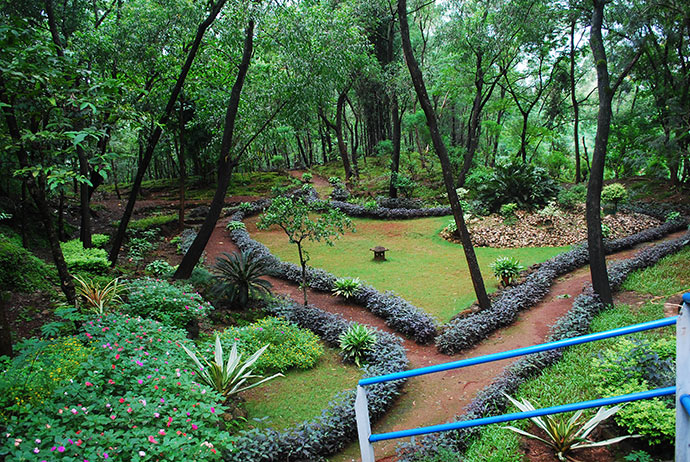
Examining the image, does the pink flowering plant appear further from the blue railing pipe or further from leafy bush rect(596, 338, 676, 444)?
leafy bush rect(596, 338, 676, 444)

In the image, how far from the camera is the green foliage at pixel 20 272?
6.90 m

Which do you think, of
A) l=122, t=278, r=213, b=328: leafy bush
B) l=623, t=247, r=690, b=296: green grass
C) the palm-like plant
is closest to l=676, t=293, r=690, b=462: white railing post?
l=122, t=278, r=213, b=328: leafy bush

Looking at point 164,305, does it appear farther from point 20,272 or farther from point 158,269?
point 158,269

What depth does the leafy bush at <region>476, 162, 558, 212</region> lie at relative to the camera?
14820 mm

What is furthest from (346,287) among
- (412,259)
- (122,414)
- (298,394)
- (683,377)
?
(683,377)

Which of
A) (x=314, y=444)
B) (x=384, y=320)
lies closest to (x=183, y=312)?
(x=314, y=444)

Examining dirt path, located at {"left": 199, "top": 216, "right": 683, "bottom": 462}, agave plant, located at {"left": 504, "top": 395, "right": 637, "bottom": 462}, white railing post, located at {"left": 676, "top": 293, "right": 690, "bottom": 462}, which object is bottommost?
dirt path, located at {"left": 199, "top": 216, "right": 683, "bottom": 462}

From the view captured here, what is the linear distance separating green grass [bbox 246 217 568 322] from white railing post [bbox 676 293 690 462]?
20.6 ft

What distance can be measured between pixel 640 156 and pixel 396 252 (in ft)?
25.9

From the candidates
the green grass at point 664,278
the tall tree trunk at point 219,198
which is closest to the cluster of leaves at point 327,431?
the tall tree trunk at point 219,198

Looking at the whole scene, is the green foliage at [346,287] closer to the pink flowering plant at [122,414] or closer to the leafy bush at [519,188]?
the pink flowering plant at [122,414]

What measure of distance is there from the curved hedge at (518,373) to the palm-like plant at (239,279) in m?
5.36

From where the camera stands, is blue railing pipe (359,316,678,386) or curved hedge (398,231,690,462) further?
curved hedge (398,231,690,462)

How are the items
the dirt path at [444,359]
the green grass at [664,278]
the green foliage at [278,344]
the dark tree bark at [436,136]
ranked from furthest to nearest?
the green grass at [664,278] → the dark tree bark at [436,136] → the green foliage at [278,344] → the dirt path at [444,359]
